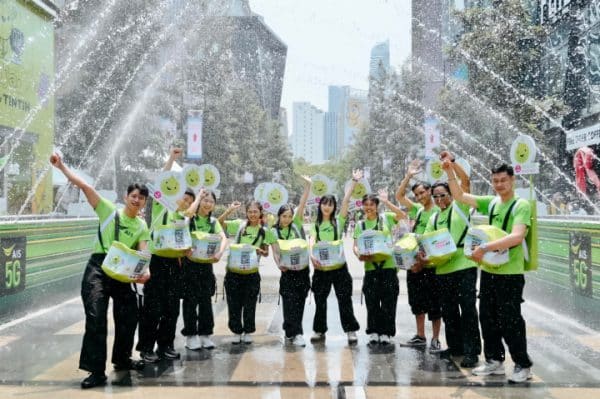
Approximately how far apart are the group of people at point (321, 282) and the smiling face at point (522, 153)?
1.11 metres

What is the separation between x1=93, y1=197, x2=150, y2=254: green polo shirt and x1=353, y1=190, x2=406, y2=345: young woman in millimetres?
2541

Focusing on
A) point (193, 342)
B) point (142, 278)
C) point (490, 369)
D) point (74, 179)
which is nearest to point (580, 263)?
point (490, 369)

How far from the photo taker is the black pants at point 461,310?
624 centimetres

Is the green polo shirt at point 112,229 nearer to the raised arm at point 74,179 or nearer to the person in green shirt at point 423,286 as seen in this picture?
the raised arm at point 74,179

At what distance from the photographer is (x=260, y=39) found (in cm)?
7712

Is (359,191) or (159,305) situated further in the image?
(359,191)

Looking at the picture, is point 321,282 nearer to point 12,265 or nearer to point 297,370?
point 297,370

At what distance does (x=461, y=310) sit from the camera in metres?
6.40

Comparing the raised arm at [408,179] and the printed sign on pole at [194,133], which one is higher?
the printed sign on pole at [194,133]

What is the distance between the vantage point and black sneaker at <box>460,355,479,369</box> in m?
6.17

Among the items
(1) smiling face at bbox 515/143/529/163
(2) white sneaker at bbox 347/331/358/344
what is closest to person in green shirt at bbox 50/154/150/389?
(2) white sneaker at bbox 347/331/358/344

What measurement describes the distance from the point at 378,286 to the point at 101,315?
311 cm

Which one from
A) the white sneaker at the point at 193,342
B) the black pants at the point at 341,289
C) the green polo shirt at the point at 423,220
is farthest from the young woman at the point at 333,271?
the white sneaker at the point at 193,342

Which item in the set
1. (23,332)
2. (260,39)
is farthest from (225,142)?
(260,39)
